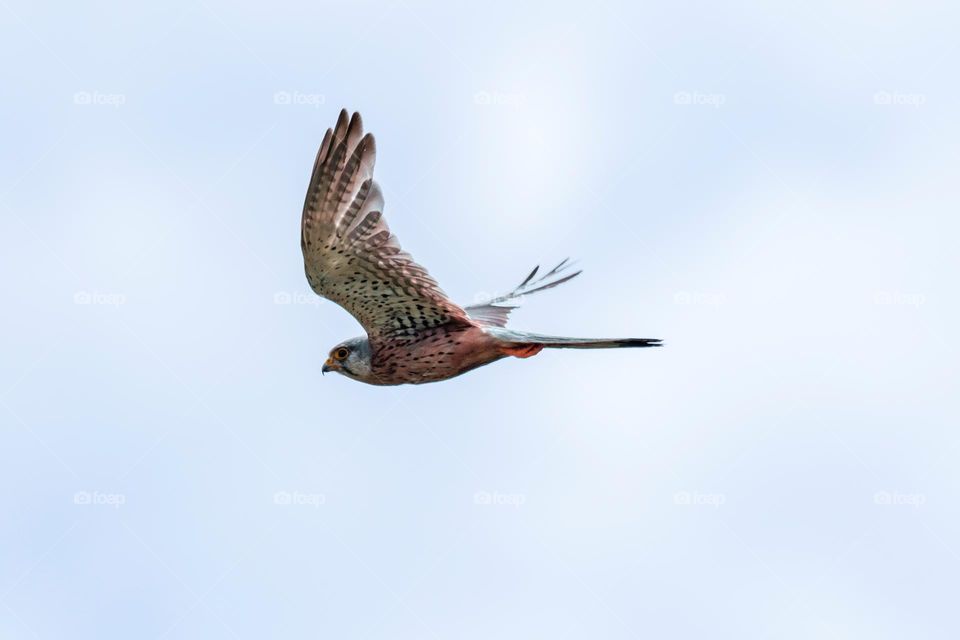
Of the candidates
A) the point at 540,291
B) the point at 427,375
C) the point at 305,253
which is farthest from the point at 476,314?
the point at 305,253

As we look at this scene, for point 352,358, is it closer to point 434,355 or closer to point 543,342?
point 434,355

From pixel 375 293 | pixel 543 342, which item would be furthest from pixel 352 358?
pixel 543 342

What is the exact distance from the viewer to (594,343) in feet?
40.2

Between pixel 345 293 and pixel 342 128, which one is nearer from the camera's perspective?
pixel 342 128

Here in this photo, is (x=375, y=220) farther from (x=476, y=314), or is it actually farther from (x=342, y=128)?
(x=476, y=314)

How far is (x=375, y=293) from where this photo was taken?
43.3 ft

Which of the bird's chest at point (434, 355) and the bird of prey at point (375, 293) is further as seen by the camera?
the bird's chest at point (434, 355)

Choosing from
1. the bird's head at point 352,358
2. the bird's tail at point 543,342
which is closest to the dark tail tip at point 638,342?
the bird's tail at point 543,342

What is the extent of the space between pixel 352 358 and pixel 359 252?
131 centimetres

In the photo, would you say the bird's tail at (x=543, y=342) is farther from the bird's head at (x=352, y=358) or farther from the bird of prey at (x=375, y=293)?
the bird's head at (x=352, y=358)

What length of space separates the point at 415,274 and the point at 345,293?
742mm

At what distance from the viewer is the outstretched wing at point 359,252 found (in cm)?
1241

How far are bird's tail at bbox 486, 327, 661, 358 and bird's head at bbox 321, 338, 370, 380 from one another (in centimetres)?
118

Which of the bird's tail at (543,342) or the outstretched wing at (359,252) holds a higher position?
the outstretched wing at (359,252)
